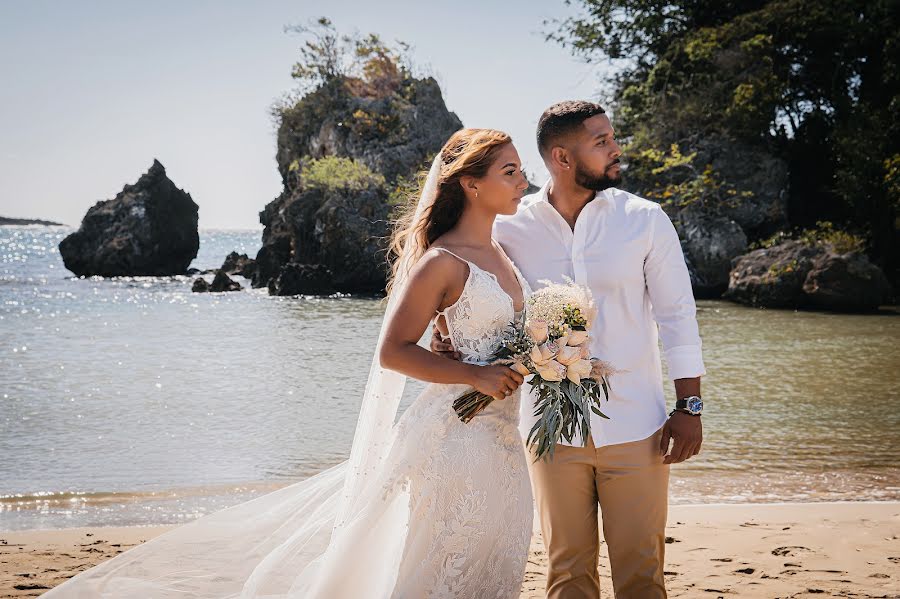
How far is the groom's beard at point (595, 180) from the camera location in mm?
3354

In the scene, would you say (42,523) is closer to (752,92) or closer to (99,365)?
(99,365)

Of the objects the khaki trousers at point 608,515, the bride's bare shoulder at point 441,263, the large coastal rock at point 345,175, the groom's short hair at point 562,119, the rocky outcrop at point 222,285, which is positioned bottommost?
the khaki trousers at point 608,515

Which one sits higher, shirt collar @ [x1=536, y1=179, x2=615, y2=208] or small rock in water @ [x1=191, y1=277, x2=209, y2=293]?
shirt collar @ [x1=536, y1=179, x2=615, y2=208]

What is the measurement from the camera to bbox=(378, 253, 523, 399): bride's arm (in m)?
2.97

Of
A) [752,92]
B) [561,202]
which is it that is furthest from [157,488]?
[752,92]

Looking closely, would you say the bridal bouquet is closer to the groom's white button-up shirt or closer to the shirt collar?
the groom's white button-up shirt

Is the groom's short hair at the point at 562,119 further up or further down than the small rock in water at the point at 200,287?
further up

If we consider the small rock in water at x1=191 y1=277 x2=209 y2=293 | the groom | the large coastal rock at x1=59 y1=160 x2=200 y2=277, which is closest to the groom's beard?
the groom

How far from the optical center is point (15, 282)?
35.2 metres

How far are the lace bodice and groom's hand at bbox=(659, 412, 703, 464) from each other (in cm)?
69

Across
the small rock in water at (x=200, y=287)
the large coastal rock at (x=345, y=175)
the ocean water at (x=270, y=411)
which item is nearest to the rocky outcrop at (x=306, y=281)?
the large coastal rock at (x=345, y=175)

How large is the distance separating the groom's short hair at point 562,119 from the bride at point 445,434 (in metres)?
0.23

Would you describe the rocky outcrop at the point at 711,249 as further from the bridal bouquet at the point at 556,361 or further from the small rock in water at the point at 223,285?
the bridal bouquet at the point at 556,361

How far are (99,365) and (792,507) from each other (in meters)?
11.0
